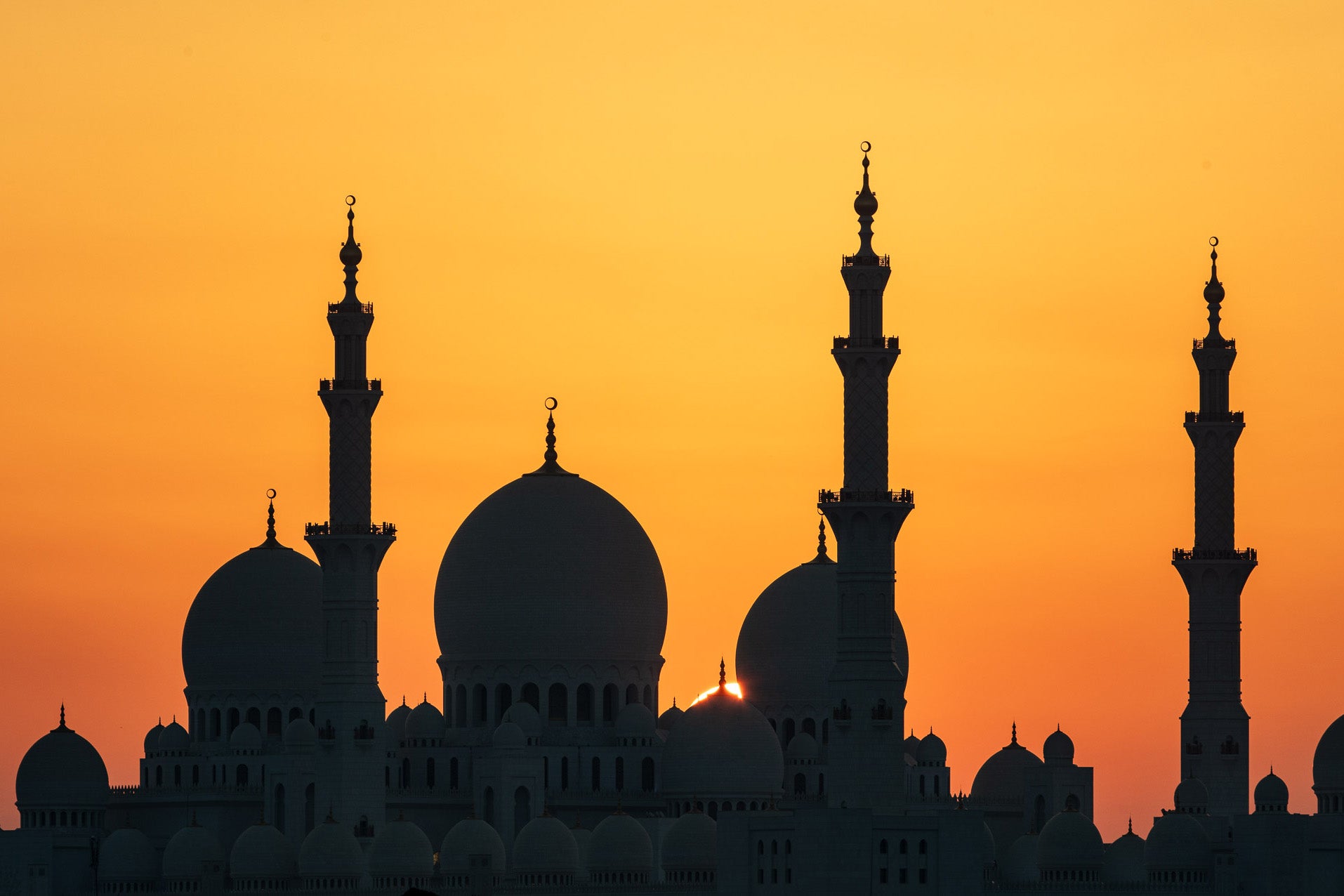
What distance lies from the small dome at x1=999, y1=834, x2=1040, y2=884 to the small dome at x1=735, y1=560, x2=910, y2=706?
9861 millimetres

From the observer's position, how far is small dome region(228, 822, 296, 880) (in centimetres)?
9419

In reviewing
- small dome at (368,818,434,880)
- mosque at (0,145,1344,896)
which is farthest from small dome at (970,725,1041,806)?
small dome at (368,818,434,880)

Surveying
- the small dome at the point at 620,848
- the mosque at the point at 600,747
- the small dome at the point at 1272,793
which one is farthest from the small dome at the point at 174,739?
the small dome at the point at 1272,793

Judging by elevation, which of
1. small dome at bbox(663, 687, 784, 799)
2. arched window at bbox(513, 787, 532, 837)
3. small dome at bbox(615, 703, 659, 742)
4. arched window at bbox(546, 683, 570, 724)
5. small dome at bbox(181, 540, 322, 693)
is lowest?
arched window at bbox(513, 787, 532, 837)

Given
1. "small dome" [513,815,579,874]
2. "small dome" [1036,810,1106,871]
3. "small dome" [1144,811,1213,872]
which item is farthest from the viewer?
"small dome" [1036,810,1106,871]

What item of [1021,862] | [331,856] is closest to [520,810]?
[331,856]

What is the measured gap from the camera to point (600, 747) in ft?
342

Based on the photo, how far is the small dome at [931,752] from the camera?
108312mm

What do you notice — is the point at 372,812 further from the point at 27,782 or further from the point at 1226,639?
the point at 1226,639

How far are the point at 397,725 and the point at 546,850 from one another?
1255cm

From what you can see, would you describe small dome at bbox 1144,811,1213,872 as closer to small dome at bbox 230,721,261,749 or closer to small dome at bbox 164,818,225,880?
small dome at bbox 164,818,225,880

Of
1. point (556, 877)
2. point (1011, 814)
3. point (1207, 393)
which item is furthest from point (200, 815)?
point (1207, 393)

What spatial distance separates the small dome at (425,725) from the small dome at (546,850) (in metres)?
8.88

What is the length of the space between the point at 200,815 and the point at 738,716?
52.5 ft
